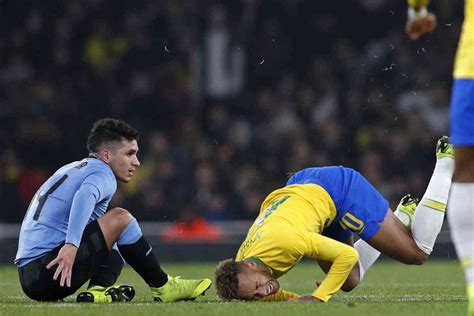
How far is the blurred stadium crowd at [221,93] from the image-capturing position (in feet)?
53.6

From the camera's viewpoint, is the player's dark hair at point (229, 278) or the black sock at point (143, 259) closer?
the player's dark hair at point (229, 278)

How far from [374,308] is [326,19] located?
11.6 meters

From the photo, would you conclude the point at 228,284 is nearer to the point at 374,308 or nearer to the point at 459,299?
the point at 374,308

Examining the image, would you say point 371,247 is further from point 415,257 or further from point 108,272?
point 108,272

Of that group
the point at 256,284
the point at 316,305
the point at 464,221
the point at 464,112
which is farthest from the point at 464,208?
the point at 256,284

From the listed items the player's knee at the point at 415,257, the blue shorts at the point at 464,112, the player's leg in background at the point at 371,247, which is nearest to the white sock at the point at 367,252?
the player's leg in background at the point at 371,247

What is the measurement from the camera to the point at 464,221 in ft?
19.5

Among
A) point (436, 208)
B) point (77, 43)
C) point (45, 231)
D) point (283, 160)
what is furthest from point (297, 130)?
point (45, 231)

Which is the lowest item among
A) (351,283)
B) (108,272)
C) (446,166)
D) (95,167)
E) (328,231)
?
(351,283)

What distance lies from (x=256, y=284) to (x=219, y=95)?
10.5 metres

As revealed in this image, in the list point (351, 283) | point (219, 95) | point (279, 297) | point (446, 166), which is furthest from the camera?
point (219, 95)

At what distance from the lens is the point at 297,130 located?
16922 millimetres

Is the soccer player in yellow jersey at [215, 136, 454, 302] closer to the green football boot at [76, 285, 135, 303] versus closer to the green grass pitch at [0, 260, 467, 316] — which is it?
the green grass pitch at [0, 260, 467, 316]

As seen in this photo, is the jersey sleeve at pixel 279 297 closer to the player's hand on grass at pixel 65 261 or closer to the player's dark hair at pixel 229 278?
the player's dark hair at pixel 229 278
